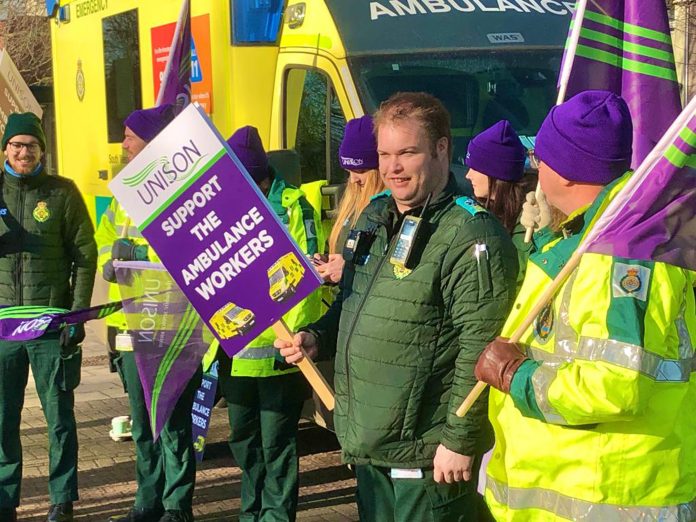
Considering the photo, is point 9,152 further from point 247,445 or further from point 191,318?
point 247,445


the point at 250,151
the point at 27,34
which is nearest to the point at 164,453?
→ the point at 250,151

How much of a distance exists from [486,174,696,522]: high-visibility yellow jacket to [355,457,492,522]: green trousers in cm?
61

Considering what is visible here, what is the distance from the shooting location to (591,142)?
2.50 meters

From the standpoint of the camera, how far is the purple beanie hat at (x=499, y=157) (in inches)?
174

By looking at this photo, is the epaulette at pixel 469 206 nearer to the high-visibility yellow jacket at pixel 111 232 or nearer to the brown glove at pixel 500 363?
the brown glove at pixel 500 363

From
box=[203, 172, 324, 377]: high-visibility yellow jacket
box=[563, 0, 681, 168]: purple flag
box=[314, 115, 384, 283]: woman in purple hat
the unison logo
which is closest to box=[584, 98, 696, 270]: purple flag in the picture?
box=[563, 0, 681, 168]: purple flag

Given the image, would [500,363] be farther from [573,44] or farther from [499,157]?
[499,157]

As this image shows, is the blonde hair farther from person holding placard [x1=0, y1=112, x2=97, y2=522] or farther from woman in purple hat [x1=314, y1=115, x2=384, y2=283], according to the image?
person holding placard [x1=0, y1=112, x2=97, y2=522]

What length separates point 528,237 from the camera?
13.4ft

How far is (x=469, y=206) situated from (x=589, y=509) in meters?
1.08

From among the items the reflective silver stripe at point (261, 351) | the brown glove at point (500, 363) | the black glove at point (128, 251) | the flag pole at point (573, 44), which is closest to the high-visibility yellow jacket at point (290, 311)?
the reflective silver stripe at point (261, 351)

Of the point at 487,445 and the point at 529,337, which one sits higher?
the point at 529,337

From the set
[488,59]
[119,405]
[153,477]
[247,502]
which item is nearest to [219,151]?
[247,502]

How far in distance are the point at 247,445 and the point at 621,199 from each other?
9.16 feet
